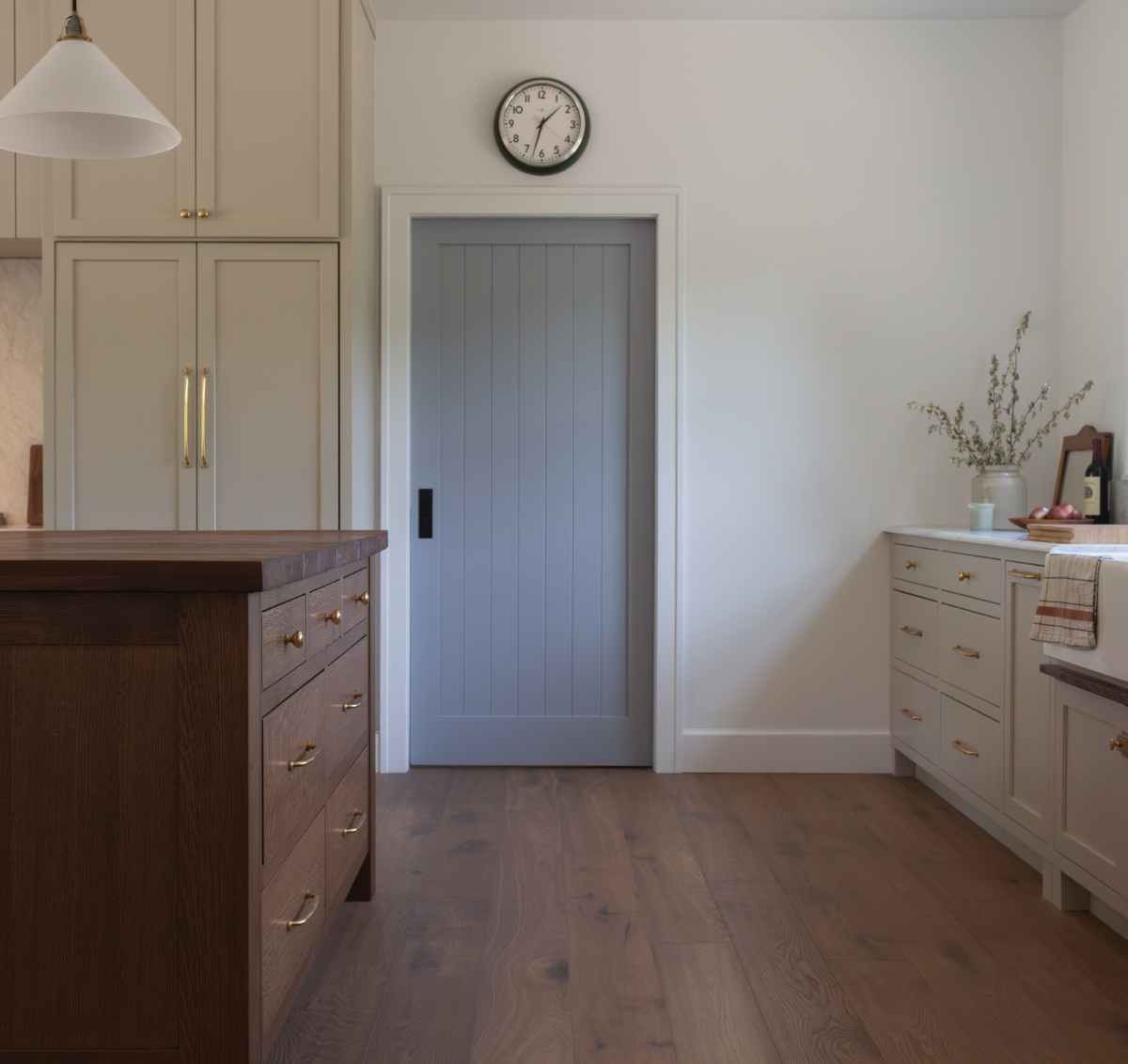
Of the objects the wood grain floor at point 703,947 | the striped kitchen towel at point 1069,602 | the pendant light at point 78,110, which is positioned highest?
the pendant light at point 78,110

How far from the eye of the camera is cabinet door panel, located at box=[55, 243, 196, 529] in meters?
2.76

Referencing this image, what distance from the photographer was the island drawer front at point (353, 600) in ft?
6.01

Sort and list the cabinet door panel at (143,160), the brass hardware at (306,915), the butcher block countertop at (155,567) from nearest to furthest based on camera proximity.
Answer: the butcher block countertop at (155,567)
the brass hardware at (306,915)
the cabinet door panel at (143,160)

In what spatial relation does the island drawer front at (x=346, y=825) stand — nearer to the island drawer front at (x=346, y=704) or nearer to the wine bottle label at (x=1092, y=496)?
the island drawer front at (x=346, y=704)

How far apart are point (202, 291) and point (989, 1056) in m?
2.85

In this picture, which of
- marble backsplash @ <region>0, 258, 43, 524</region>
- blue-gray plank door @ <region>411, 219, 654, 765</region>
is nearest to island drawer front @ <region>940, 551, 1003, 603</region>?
blue-gray plank door @ <region>411, 219, 654, 765</region>

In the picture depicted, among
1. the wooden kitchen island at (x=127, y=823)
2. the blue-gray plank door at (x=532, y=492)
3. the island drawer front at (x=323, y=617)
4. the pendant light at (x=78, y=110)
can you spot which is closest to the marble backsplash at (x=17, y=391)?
the blue-gray plank door at (x=532, y=492)

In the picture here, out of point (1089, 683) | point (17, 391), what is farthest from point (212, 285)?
point (1089, 683)

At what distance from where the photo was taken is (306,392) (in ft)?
9.18

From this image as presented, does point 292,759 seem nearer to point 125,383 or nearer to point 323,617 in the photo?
point 323,617

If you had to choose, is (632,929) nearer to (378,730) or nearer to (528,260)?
(378,730)

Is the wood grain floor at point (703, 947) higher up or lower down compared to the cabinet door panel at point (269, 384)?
lower down

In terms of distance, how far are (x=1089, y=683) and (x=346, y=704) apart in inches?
66.4

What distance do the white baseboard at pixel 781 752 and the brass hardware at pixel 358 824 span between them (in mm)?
1484
